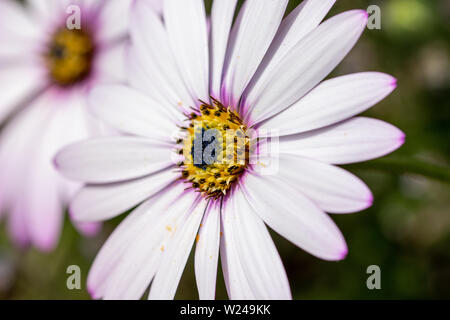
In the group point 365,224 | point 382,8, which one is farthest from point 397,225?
point 382,8

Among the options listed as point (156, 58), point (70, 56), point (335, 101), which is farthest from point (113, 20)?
point (335, 101)

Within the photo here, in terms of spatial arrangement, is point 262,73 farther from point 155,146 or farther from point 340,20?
point 155,146

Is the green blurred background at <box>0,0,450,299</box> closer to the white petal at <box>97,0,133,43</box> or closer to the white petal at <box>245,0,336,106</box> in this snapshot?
the white petal at <box>97,0,133,43</box>

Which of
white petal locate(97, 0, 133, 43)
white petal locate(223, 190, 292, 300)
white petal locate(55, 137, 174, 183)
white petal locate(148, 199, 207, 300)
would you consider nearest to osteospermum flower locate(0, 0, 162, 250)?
white petal locate(97, 0, 133, 43)

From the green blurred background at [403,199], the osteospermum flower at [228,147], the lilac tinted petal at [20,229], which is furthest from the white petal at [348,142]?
the lilac tinted petal at [20,229]

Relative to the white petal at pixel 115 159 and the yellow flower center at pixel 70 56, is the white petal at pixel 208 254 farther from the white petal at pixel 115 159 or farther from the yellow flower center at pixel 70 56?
the yellow flower center at pixel 70 56

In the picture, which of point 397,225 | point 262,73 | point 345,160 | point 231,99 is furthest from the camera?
point 397,225
